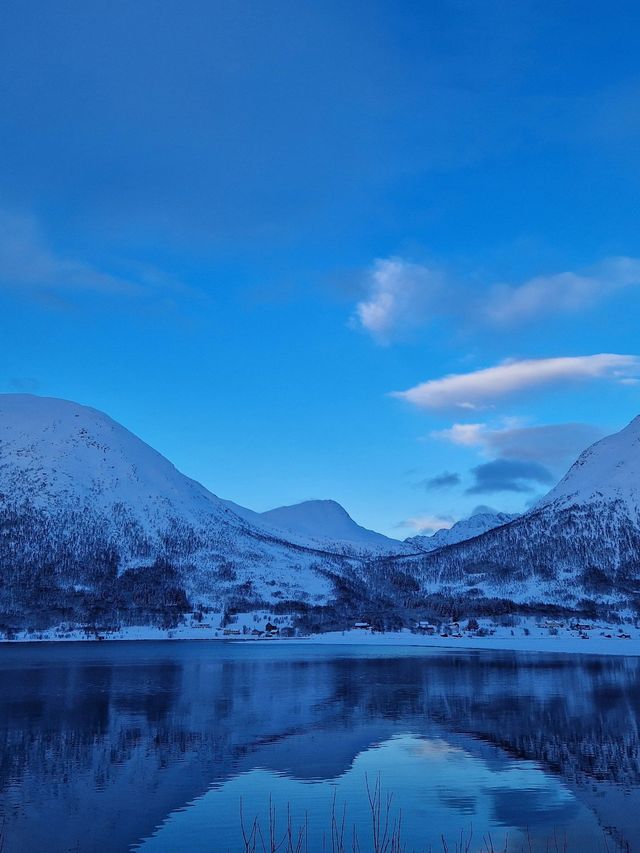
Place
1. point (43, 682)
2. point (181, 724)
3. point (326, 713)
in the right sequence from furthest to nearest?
point (43, 682) → point (326, 713) → point (181, 724)

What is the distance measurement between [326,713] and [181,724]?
40.5 feet

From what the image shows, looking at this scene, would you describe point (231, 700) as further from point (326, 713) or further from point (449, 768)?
point (449, 768)

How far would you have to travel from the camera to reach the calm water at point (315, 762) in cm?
2945

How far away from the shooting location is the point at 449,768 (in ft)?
131

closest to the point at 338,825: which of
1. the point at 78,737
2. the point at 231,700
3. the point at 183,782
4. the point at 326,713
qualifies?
the point at 183,782

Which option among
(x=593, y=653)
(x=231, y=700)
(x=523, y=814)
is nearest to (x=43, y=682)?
(x=231, y=700)

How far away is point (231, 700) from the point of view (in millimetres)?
71625

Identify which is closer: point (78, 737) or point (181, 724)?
point (78, 737)

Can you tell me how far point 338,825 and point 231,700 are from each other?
143 feet

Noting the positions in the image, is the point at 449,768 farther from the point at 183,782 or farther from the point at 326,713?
the point at 326,713

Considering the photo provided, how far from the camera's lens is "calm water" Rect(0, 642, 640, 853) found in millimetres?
29453

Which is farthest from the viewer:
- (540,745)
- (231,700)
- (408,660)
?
(408,660)

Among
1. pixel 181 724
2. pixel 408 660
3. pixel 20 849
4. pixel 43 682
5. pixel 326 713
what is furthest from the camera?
pixel 408 660

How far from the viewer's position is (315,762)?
42188 mm
